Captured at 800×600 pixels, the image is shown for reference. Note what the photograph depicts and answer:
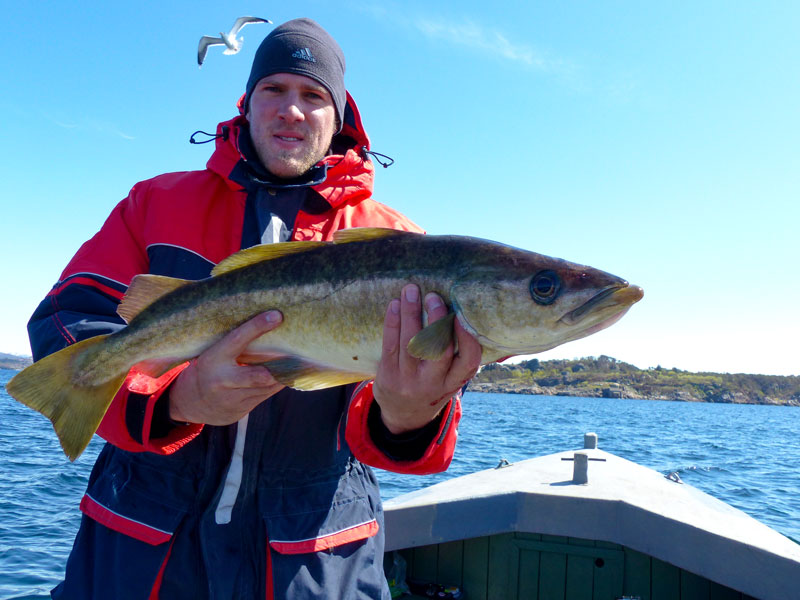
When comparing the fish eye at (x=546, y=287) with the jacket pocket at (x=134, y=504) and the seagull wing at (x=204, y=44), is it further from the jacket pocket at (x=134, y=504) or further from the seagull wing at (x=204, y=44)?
the seagull wing at (x=204, y=44)

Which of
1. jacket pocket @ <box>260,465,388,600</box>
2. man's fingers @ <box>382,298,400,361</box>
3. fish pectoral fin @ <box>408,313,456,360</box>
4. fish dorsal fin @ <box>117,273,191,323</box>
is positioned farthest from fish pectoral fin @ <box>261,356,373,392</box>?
fish dorsal fin @ <box>117,273,191,323</box>

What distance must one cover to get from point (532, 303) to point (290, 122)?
189 cm

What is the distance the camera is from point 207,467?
2.94 m

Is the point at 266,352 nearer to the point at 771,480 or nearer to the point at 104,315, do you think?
the point at 104,315

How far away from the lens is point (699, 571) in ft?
15.3

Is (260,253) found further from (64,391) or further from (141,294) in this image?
(64,391)

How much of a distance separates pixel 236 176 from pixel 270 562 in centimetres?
211

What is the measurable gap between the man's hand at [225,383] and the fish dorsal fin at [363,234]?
0.52 m

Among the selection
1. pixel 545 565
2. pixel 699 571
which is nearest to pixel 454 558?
pixel 545 565

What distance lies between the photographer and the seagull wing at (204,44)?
13771 mm

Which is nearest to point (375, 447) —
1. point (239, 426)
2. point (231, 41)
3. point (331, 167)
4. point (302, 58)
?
point (239, 426)

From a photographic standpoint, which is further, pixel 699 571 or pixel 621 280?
pixel 699 571

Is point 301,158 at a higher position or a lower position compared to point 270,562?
higher

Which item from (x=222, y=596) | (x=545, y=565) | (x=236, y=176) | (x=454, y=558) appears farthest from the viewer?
(x=454, y=558)
